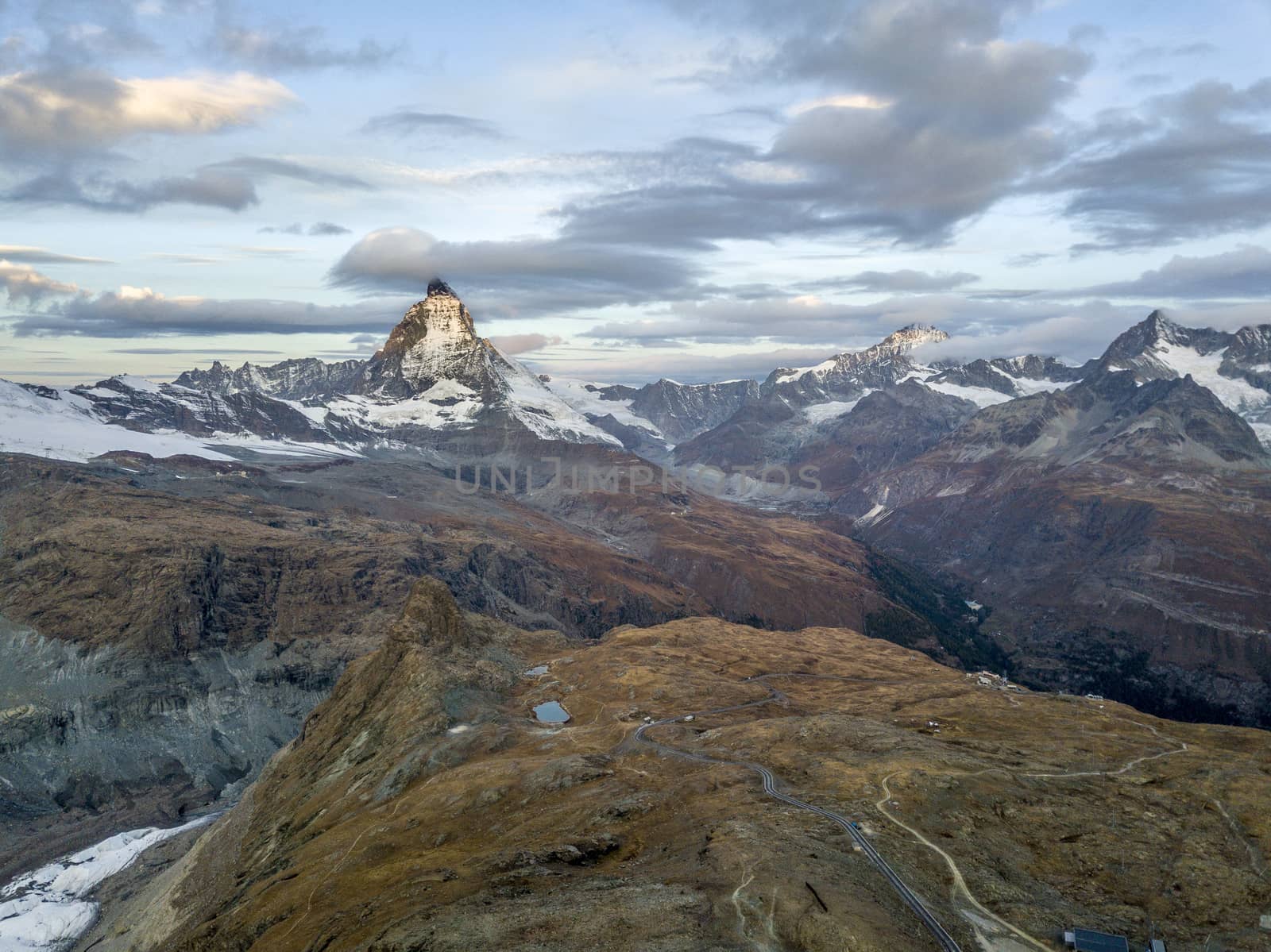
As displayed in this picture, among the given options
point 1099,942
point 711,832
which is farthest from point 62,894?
point 1099,942

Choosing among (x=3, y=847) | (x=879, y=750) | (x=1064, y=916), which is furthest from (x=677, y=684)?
(x=3, y=847)

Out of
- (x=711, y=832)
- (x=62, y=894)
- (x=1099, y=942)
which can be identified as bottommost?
(x=62, y=894)

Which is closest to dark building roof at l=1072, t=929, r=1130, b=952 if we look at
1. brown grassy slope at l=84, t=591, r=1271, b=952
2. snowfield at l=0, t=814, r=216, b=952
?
brown grassy slope at l=84, t=591, r=1271, b=952

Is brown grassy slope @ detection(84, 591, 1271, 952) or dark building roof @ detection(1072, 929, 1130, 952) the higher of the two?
dark building roof @ detection(1072, 929, 1130, 952)

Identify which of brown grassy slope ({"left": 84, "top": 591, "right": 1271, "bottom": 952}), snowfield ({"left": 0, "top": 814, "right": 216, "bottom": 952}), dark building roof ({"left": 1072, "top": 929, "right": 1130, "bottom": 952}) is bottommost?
snowfield ({"left": 0, "top": 814, "right": 216, "bottom": 952})

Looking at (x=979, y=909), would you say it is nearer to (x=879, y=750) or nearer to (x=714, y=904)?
(x=714, y=904)

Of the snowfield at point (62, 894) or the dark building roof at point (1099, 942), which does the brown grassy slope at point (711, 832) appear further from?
the snowfield at point (62, 894)

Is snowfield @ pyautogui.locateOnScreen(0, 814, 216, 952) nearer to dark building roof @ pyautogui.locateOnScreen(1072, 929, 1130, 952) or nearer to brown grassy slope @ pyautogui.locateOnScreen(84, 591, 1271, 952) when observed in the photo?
brown grassy slope @ pyautogui.locateOnScreen(84, 591, 1271, 952)

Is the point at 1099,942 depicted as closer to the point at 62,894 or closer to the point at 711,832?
the point at 711,832
